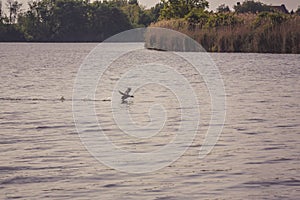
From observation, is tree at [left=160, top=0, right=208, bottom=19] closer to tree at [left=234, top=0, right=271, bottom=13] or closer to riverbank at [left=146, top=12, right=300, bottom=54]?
riverbank at [left=146, top=12, right=300, bottom=54]

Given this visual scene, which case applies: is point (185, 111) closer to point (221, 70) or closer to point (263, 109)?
point (263, 109)

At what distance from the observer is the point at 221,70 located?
33.7 meters

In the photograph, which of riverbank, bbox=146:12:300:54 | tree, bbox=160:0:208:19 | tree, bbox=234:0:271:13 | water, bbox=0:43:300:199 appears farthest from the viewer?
tree, bbox=234:0:271:13

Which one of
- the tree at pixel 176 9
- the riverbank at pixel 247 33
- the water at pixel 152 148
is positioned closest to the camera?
the water at pixel 152 148

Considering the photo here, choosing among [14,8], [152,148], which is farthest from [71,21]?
[152,148]

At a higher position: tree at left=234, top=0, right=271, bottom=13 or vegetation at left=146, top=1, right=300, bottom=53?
tree at left=234, top=0, right=271, bottom=13

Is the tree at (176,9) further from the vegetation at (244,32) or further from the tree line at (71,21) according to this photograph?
the tree line at (71,21)

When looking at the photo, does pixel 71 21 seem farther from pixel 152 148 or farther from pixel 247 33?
pixel 152 148

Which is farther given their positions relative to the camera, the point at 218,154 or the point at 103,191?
the point at 218,154

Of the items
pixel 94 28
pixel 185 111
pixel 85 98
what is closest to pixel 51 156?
pixel 185 111

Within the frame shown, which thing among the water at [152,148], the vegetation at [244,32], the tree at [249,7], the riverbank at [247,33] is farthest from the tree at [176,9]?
the tree at [249,7]

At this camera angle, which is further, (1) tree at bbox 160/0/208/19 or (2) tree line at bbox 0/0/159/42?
(2) tree line at bbox 0/0/159/42

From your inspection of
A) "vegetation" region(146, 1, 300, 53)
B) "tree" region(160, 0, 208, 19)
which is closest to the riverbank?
"vegetation" region(146, 1, 300, 53)

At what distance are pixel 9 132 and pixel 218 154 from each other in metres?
4.32
